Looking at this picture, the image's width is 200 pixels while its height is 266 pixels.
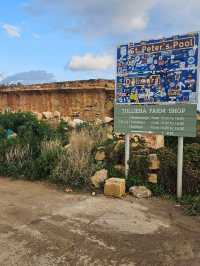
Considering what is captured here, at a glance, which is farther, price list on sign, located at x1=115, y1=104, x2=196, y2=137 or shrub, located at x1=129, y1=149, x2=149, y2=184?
shrub, located at x1=129, y1=149, x2=149, y2=184

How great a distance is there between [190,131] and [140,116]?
115 centimetres

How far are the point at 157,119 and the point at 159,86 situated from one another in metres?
0.68

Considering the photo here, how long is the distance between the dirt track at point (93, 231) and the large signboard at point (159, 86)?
5.29 feet

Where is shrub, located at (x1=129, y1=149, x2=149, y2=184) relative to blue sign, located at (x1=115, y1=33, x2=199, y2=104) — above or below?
below

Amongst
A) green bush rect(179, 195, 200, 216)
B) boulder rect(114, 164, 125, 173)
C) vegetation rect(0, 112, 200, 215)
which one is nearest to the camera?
green bush rect(179, 195, 200, 216)

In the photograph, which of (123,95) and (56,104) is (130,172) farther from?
(56,104)

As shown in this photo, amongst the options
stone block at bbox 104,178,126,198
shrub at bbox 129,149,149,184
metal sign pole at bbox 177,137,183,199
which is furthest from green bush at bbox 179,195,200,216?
stone block at bbox 104,178,126,198

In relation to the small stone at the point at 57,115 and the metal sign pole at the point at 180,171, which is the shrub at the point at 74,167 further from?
the small stone at the point at 57,115

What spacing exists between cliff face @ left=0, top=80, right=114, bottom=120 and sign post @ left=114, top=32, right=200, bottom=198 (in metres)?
5.14

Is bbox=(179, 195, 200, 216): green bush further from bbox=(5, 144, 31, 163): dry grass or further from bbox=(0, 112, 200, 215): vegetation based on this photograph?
bbox=(5, 144, 31, 163): dry grass

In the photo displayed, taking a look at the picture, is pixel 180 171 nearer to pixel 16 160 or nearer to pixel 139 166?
pixel 139 166

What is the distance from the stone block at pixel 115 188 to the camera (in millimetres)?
5867

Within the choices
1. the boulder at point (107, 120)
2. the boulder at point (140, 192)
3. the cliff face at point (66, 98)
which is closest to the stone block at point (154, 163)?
the boulder at point (140, 192)

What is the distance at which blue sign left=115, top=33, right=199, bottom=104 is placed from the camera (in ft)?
18.8
